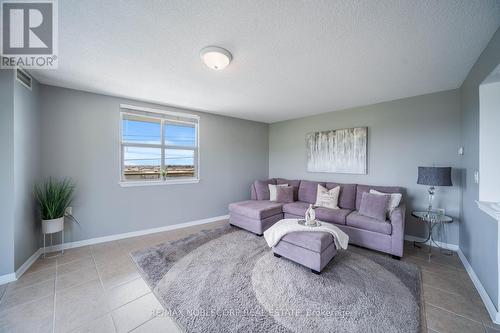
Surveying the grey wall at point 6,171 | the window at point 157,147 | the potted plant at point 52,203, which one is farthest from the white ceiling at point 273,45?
the potted plant at point 52,203

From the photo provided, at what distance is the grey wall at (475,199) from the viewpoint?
1.66 meters

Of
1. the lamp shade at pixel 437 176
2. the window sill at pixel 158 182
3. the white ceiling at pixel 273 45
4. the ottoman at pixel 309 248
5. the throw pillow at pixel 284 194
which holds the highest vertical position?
the white ceiling at pixel 273 45

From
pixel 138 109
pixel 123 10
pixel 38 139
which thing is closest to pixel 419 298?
pixel 123 10

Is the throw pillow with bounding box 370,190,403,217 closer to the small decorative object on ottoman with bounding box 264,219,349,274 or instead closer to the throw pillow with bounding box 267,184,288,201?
the small decorative object on ottoman with bounding box 264,219,349,274

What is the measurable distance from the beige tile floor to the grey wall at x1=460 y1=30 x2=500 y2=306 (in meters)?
0.24

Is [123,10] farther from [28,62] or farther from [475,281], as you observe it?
[475,281]

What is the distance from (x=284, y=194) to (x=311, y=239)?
6.22ft

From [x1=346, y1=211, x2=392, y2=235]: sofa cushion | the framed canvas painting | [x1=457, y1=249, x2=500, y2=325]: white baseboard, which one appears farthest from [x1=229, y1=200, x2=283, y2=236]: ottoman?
[x1=457, y1=249, x2=500, y2=325]: white baseboard

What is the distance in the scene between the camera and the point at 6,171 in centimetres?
206

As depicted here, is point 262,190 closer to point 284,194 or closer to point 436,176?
point 284,194

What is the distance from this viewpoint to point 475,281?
2.03 metres

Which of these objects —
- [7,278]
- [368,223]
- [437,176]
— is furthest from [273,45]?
[7,278]

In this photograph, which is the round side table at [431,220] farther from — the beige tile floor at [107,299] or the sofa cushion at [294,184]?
the sofa cushion at [294,184]

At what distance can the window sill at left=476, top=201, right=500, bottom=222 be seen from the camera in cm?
152
